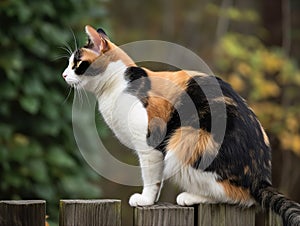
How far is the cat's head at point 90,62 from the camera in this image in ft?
6.74

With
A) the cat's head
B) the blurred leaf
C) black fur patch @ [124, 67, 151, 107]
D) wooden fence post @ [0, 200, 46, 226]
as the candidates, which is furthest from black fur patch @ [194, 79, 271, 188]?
the blurred leaf

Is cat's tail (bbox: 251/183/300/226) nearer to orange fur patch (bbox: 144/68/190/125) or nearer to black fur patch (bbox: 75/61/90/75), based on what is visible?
orange fur patch (bbox: 144/68/190/125)

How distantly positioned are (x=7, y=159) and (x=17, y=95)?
38cm

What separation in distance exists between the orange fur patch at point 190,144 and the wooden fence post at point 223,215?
0.16m

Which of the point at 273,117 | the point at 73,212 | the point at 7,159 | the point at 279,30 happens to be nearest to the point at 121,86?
the point at 73,212

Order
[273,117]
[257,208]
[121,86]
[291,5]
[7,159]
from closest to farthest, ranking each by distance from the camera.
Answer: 1. [257,208]
2. [121,86]
3. [7,159]
4. [273,117]
5. [291,5]

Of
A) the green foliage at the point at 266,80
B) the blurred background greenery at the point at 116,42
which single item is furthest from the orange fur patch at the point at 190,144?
the green foliage at the point at 266,80

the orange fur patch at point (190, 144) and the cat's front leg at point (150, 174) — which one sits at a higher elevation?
the orange fur patch at point (190, 144)

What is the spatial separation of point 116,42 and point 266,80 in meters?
1.60

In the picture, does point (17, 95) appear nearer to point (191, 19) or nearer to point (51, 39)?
point (51, 39)

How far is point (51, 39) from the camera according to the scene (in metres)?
3.86

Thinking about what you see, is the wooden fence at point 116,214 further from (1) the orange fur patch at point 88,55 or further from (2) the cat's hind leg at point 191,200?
(1) the orange fur patch at point 88,55

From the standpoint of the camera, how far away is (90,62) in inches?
81.4

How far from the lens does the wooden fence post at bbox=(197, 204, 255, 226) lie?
186 centimetres
